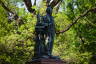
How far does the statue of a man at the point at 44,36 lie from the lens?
10258mm

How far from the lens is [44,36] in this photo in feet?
34.5

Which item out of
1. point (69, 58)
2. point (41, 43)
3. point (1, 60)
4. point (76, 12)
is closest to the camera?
point (41, 43)

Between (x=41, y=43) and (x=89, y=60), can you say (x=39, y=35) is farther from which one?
(x=89, y=60)

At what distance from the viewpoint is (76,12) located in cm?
2572

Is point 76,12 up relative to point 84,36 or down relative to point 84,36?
up

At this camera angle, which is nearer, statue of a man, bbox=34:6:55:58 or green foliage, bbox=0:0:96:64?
statue of a man, bbox=34:6:55:58

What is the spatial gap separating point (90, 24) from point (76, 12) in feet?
5.80

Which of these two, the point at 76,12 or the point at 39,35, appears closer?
the point at 39,35

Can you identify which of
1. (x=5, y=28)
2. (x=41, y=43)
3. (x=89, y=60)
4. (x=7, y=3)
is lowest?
(x=89, y=60)

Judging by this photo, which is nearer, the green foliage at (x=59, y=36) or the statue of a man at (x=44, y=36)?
the statue of a man at (x=44, y=36)

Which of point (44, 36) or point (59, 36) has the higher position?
point (59, 36)

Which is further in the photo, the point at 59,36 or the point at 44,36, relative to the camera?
the point at 59,36

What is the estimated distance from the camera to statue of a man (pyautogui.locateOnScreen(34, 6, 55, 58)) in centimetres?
1026

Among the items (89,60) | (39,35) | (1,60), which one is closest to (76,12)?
(89,60)
